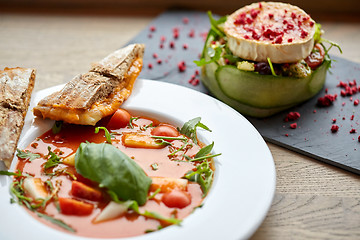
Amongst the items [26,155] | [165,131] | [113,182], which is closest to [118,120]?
[165,131]

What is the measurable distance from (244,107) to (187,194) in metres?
1.48

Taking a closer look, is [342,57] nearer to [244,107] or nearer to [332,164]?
[244,107]

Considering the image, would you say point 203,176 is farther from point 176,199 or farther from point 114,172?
point 114,172

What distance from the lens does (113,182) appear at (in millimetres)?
2398

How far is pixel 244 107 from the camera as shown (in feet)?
12.4

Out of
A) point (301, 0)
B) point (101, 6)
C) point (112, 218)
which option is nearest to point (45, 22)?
point (101, 6)

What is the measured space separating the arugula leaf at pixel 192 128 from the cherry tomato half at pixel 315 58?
130 cm

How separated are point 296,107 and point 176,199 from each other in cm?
187

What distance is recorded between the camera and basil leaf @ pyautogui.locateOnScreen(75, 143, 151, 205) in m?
2.39

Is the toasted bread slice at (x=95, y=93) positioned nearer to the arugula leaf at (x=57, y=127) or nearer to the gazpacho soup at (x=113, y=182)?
the arugula leaf at (x=57, y=127)

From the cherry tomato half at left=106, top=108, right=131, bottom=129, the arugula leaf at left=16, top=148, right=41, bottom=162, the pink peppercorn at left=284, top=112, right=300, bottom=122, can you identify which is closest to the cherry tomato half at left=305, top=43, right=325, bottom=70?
the pink peppercorn at left=284, top=112, right=300, bottom=122

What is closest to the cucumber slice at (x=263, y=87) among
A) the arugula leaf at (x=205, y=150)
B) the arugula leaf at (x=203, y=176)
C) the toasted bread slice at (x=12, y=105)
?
the arugula leaf at (x=205, y=150)

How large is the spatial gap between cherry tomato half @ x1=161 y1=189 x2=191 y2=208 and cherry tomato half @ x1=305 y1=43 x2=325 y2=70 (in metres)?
1.93

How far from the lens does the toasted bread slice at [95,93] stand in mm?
3045
